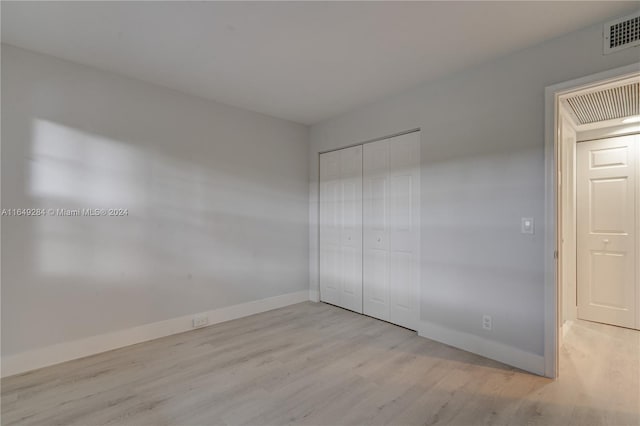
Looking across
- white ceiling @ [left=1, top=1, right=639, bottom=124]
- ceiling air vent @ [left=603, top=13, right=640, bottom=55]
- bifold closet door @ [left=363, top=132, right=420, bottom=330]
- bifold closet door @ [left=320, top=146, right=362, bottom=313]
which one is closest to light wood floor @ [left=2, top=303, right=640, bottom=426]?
bifold closet door @ [left=363, top=132, right=420, bottom=330]

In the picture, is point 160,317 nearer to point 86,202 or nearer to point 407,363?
point 86,202

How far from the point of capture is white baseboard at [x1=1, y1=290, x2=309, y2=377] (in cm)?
233

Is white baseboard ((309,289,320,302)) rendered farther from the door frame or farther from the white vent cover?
the white vent cover

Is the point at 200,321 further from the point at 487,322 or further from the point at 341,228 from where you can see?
the point at 487,322

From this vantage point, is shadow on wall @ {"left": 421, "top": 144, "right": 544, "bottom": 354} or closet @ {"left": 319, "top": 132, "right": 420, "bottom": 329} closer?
shadow on wall @ {"left": 421, "top": 144, "right": 544, "bottom": 354}

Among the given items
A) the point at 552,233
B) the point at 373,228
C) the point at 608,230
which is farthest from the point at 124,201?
the point at 608,230

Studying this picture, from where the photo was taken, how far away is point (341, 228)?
4035 millimetres

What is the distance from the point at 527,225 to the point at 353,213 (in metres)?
1.94

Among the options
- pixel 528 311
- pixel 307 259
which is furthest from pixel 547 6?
pixel 307 259

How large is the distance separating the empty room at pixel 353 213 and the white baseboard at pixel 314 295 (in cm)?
50

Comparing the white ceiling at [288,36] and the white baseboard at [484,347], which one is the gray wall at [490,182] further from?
the white ceiling at [288,36]

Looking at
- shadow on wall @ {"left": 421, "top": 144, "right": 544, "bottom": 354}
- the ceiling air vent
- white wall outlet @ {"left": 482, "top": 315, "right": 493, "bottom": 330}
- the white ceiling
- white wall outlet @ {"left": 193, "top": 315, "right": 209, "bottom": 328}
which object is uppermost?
the white ceiling

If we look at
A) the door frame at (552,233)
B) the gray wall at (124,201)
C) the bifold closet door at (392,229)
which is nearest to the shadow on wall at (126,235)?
the gray wall at (124,201)

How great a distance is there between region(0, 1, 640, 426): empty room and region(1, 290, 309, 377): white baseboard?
2cm
